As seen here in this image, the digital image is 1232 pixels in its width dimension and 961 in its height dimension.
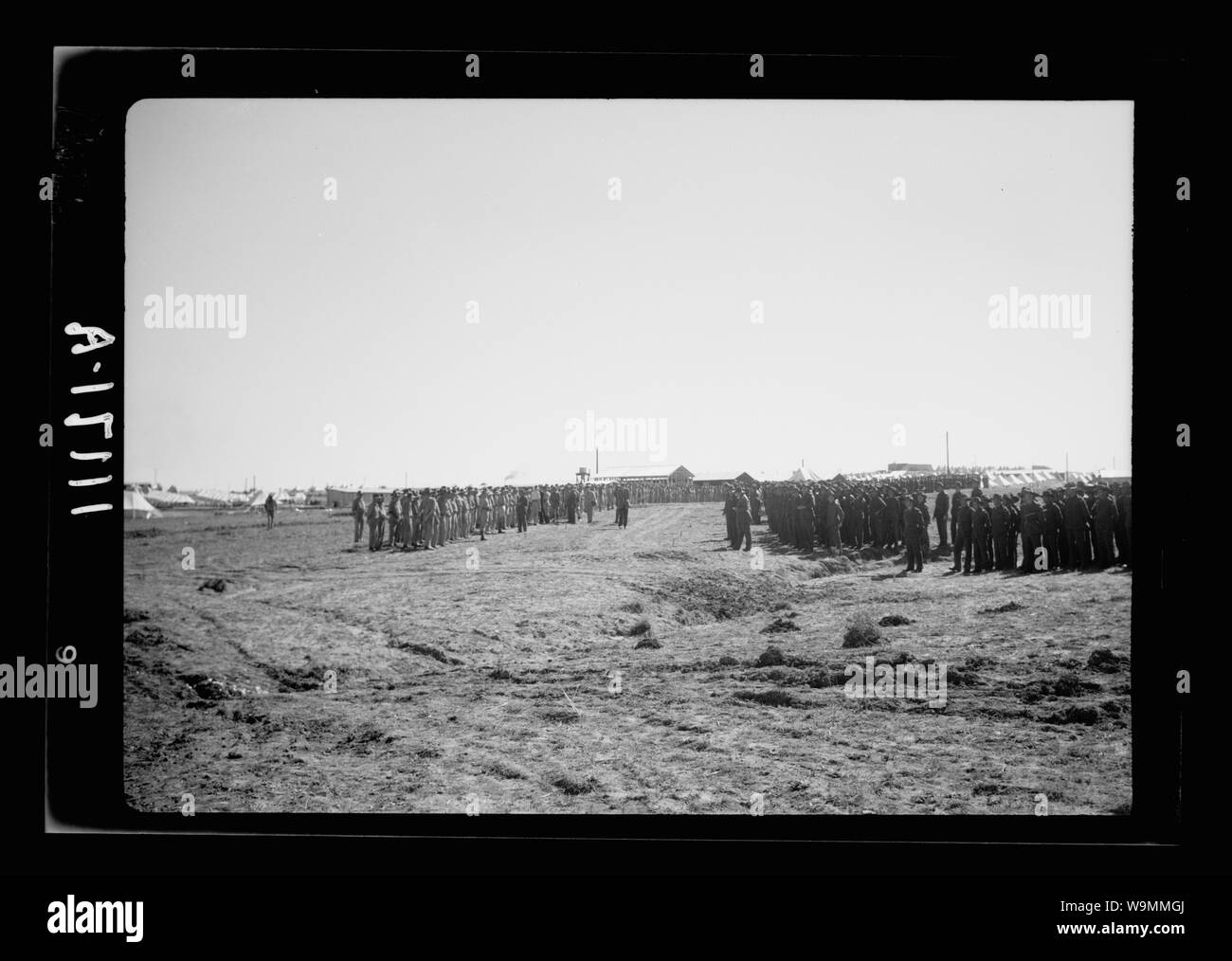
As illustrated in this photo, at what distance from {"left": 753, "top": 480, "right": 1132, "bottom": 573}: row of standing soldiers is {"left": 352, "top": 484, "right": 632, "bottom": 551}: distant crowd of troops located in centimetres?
143

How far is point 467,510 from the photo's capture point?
6.68 meters

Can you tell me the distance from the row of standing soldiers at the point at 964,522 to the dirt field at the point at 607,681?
0.64ft

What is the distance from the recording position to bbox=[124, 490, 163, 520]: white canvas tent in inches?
223

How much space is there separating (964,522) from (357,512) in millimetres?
5863

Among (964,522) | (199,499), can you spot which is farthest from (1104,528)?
(199,499)

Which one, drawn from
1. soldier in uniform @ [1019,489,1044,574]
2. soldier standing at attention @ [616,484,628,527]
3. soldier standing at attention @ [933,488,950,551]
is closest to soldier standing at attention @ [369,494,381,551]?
soldier standing at attention @ [616,484,628,527]

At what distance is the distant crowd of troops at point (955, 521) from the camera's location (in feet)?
19.2

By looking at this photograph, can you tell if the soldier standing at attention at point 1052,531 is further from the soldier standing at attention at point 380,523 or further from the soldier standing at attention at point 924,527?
the soldier standing at attention at point 380,523

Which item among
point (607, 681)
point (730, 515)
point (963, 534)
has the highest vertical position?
point (730, 515)

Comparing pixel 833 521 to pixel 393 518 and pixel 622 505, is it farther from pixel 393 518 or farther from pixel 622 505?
pixel 393 518

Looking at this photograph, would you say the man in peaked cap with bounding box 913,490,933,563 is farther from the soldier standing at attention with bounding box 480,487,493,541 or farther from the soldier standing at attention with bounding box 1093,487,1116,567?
the soldier standing at attention with bounding box 480,487,493,541

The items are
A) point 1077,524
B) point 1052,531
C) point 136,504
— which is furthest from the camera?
point 1052,531
